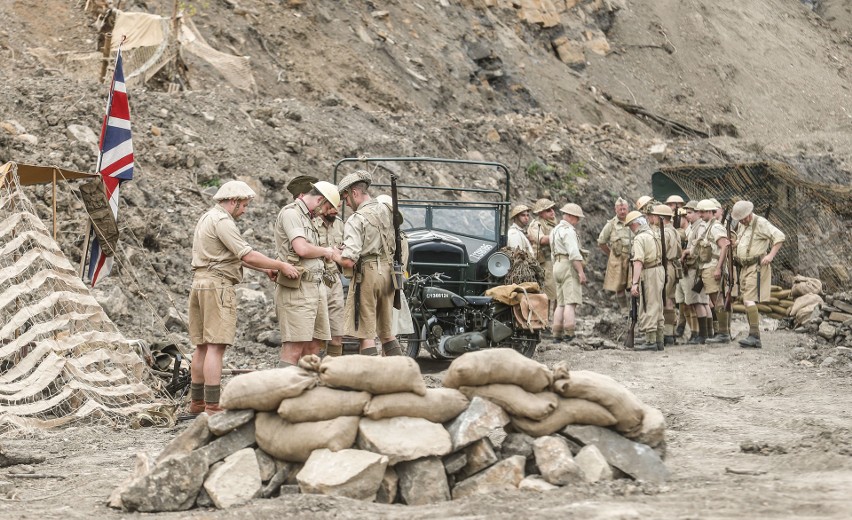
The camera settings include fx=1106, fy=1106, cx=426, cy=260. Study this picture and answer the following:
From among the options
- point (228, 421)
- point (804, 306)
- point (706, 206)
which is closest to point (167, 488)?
point (228, 421)

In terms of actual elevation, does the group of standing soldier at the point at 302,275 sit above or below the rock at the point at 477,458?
above

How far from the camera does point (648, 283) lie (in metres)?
14.0

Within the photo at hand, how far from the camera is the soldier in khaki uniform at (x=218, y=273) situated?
8242mm

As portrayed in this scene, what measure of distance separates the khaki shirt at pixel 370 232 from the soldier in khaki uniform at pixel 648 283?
16.6ft

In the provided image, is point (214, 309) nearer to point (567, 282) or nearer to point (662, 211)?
point (567, 282)

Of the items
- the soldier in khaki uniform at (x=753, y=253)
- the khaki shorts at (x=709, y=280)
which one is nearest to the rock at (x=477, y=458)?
the soldier in khaki uniform at (x=753, y=253)

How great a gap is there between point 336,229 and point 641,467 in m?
4.98

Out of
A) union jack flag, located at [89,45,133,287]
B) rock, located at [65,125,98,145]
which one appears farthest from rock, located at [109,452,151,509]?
rock, located at [65,125,98,145]

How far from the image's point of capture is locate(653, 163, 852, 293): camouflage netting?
20719 mm

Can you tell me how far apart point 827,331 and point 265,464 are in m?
9.62

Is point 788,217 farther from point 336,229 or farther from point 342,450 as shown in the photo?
point 342,450

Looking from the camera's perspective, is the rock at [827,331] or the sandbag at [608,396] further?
the rock at [827,331]

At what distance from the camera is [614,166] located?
25.0m

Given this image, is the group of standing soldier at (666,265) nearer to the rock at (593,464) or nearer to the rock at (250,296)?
the rock at (250,296)
